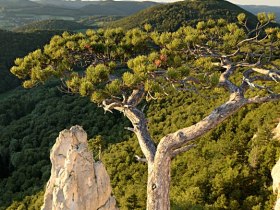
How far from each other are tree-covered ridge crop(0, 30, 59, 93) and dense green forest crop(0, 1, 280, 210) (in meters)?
7.56

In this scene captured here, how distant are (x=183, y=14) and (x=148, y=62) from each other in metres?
128

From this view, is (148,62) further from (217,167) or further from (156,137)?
(156,137)

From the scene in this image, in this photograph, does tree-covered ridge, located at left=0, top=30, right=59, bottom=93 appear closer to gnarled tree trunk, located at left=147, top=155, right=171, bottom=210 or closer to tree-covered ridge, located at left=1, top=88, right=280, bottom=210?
tree-covered ridge, located at left=1, top=88, right=280, bottom=210

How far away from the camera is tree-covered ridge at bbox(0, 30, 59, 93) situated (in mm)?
89438

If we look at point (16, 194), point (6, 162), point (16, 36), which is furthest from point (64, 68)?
point (16, 36)

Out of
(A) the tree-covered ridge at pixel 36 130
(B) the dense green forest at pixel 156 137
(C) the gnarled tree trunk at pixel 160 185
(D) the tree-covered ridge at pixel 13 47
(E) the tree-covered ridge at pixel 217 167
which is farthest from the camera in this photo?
(D) the tree-covered ridge at pixel 13 47

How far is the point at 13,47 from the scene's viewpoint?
101 meters

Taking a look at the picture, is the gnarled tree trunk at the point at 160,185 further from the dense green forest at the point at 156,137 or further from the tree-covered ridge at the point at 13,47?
the tree-covered ridge at the point at 13,47

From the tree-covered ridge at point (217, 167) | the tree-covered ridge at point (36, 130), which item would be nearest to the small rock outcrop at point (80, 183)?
the tree-covered ridge at point (217, 167)

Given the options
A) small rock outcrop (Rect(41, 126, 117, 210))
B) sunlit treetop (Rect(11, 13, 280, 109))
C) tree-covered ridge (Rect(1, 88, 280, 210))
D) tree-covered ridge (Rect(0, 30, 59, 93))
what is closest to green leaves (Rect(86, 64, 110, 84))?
sunlit treetop (Rect(11, 13, 280, 109))

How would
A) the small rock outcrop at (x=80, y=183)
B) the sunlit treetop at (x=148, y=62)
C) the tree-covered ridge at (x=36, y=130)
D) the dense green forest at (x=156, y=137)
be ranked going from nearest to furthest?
1. the sunlit treetop at (x=148, y=62)
2. the small rock outcrop at (x=80, y=183)
3. the dense green forest at (x=156, y=137)
4. the tree-covered ridge at (x=36, y=130)

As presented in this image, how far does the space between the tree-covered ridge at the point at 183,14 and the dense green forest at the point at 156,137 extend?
6422 centimetres

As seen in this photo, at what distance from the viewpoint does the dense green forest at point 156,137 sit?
18.3 meters

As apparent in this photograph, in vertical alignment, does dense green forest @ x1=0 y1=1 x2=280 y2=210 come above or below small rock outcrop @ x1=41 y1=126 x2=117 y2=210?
below
